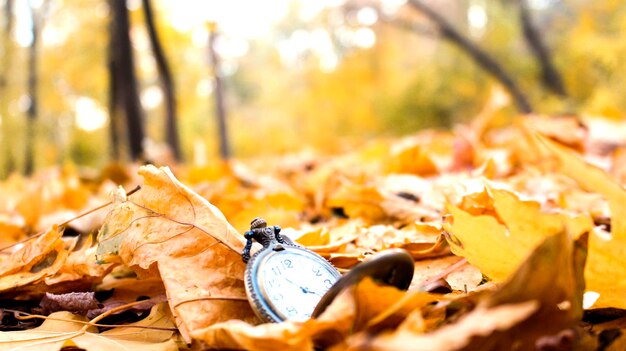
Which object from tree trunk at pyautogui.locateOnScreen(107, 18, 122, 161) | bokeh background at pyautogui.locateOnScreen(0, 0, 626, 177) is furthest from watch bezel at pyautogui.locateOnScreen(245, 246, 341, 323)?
tree trunk at pyautogui.locateOnScreen(107, 18, 122, 161)

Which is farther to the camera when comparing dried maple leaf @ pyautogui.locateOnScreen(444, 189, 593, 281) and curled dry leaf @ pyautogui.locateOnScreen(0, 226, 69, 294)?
curled dry leaf @ pyautogui.locateOnScreen(0, 226, 69, 294)

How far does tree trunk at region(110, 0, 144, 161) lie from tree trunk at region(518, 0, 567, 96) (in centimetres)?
531

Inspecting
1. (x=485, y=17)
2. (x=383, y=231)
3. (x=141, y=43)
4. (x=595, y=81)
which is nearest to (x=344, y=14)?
(x=485, y=17)

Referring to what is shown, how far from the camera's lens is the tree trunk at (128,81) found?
3722mm

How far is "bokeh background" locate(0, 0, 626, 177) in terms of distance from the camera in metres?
4.73

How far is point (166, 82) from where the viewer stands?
495 cm

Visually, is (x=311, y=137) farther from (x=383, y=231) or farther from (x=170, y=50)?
(x=383, y=231)

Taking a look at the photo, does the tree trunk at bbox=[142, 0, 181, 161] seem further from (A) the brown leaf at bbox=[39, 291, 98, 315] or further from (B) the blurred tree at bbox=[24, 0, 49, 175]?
(A) the brown leaf at bbox=[39, 291, 98, 315]

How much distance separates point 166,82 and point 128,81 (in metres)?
1.14

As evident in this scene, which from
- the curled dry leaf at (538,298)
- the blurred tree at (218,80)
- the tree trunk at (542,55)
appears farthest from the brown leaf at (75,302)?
the tree trunk at (542,55)

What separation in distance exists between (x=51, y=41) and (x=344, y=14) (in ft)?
15.1

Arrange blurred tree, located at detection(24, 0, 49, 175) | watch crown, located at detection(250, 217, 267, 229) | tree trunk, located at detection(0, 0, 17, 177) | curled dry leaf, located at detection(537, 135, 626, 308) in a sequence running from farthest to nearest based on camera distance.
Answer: blurred tree, located at detection(24, 0, 49, 175) → tree trunk, located at detection(0, 0, 17, 177) → watch crown, located at detection(250, 217, 267, 229) → curled dry leaf, located at detection(537, 135, 626, 308)

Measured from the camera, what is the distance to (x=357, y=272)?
459mm

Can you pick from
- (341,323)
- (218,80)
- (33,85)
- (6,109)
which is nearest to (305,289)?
(341,323)
